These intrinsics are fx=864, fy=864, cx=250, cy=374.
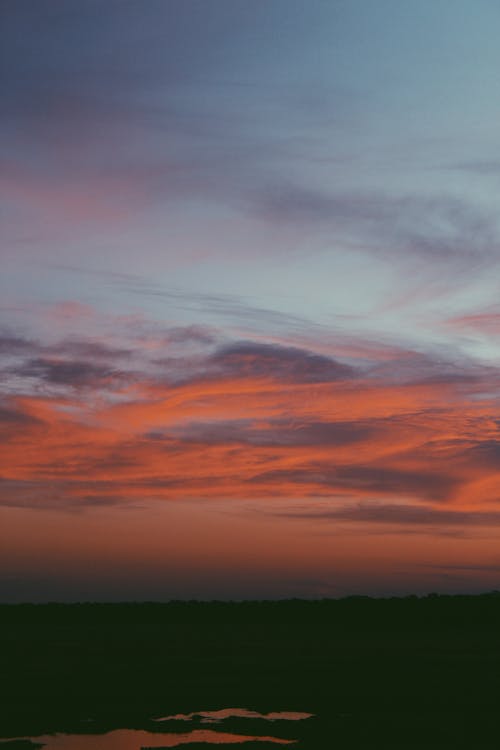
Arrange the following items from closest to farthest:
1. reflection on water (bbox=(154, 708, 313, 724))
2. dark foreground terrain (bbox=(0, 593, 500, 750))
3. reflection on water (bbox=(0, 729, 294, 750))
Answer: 1. reflection on water (bbox=(0, 729, 294, 750))
2. dark foreground terrain (bbox=(0, 593, 500, 750))
3. reflection on water (bbox=(154, 708, 313, 724))

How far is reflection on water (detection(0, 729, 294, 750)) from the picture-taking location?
119ft

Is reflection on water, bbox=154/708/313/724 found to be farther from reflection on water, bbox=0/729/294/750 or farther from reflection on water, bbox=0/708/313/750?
reflection on water, bbox=0/729/294/750

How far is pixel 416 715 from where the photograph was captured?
1644 inches

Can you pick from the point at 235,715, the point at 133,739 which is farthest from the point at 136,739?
the point at 235,715

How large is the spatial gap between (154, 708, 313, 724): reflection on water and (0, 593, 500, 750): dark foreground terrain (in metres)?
0.88

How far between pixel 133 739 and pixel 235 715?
685 cm

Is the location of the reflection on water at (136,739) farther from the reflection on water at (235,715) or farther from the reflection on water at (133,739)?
the reflection on water at (235,715)

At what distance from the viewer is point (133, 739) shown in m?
37.7

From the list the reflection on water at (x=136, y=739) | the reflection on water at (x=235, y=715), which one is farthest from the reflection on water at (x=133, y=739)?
the reflection on water at (x=235, y=715)

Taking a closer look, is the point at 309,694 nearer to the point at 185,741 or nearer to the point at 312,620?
the point at 185,741

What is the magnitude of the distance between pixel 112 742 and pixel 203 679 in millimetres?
20790

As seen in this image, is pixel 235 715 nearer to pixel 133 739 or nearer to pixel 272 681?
pixel 133 739

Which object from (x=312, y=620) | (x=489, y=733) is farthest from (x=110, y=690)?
(x=312, y=620)

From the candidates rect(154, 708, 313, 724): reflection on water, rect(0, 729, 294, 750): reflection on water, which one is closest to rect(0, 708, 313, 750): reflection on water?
rect(0, 729, 294, 750): reflection on water
